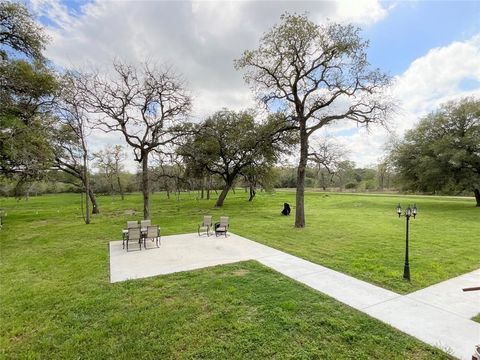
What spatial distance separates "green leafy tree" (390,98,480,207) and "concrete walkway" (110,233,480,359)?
748 inches

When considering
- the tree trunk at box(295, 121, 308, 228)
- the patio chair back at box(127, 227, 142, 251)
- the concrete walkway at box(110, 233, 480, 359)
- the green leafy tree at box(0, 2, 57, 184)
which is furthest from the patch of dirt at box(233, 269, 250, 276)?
the green leafy tree at box(0, 2, 57, 184)

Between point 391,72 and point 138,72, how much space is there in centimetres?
1362

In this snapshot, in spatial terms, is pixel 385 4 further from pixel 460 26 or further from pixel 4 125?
pixel 4 125

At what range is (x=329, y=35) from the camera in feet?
39.4

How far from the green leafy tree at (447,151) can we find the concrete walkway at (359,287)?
62.4 feet

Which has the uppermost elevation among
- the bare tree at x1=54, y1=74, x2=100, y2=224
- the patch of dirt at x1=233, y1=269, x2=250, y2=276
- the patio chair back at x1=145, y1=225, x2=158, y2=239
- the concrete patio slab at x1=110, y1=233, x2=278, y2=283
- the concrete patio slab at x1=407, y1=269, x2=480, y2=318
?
the bare tree at x1=54, y1=74, x2=100, y2=224

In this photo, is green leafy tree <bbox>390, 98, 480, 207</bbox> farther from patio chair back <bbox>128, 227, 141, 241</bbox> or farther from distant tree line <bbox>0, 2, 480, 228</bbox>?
patio chair back <bbox>128, 227, 141, 241</bbox>

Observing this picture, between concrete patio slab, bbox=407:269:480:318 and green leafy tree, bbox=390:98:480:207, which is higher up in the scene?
green leafy tree, bbox=390:98:480:207

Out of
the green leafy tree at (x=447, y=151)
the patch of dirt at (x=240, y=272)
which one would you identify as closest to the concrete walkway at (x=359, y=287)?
the patch of dirt at (x=240, y=272)

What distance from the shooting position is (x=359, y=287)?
564 centimetres

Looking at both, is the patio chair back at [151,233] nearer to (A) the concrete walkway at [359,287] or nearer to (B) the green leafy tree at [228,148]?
(A) the concrete walkway at [359,287]

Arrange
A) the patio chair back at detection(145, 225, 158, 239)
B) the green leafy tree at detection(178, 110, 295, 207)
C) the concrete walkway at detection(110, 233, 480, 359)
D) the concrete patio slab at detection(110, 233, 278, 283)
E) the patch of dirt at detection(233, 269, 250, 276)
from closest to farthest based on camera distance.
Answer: the concrete walkway at detection(110, 233, 480, 359) < the patch of dirt at detection(233, 269, 250, 276) < the concrete patio slab at detection(110, 233, 278, 283) < the patio chair back at detection(145, 225, 158, 239) < the green leafy tree at detection(178, 110, 295, 207)

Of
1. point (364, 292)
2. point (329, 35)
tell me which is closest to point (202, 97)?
point (329, 35)

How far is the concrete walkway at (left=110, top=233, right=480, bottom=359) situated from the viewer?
3.95 meters
